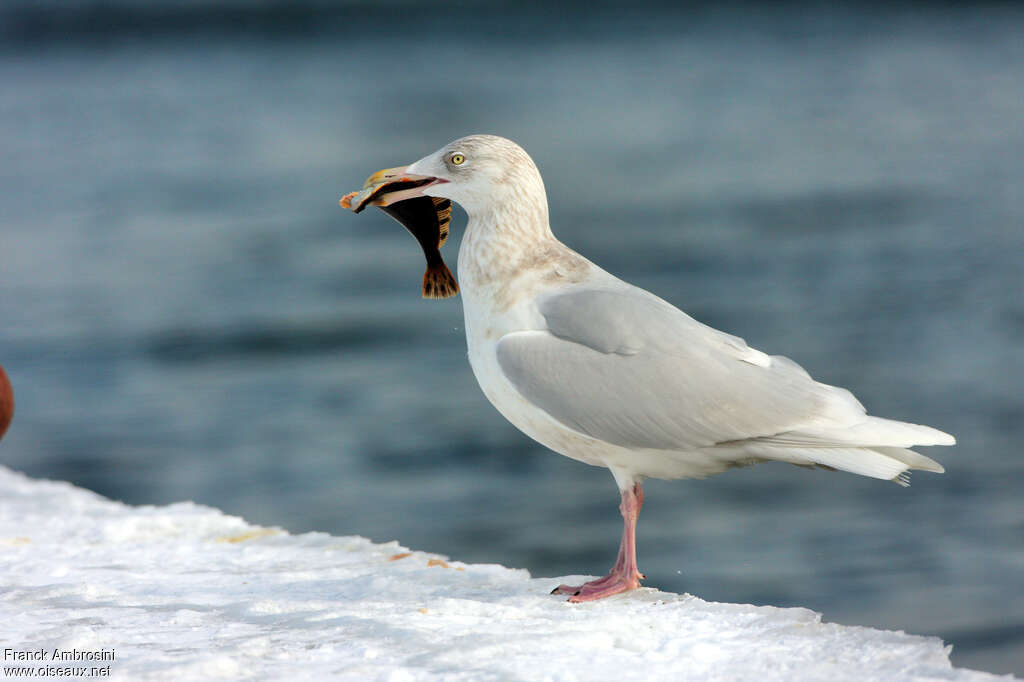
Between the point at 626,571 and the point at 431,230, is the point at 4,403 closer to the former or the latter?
the point at 431,230

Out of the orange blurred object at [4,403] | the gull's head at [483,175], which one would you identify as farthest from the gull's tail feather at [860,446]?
the orange blurred object at [4,403]

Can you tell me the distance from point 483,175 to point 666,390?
3.31 ft

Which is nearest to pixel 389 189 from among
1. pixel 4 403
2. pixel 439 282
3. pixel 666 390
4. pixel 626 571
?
pixel 439 282

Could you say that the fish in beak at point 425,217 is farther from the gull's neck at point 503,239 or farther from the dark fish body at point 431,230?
the gull's neck at point 503,239

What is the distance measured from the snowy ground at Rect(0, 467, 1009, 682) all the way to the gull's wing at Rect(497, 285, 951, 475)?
566mm

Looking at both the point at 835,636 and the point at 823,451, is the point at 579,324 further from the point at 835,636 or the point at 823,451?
the point at 835,636

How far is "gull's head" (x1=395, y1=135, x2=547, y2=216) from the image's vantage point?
14.1 ft

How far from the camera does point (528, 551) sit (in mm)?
7828

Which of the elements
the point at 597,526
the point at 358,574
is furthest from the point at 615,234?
the point at 358,574

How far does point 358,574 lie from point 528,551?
Result: 3.41 metres

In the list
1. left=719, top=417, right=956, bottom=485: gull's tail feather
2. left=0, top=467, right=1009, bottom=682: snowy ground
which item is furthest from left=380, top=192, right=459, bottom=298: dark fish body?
left=719, top=417, right=956, bottom=485: gull's tail feather

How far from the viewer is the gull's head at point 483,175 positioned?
4.30 meters

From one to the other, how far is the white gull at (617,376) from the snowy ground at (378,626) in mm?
419

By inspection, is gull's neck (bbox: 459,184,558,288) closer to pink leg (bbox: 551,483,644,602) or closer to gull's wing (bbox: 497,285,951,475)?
gull's wing (bbox: 497,285,951,475)
